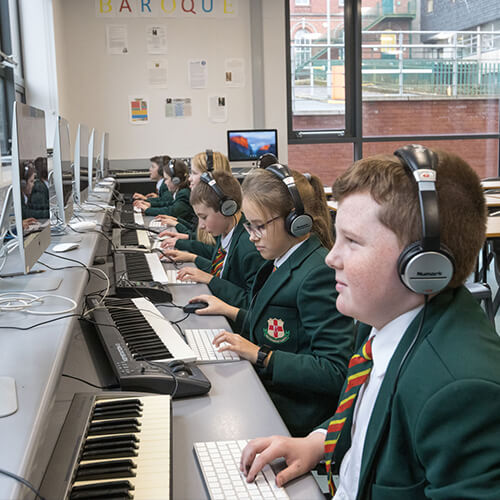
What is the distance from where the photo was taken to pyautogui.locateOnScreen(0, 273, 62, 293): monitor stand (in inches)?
55.9

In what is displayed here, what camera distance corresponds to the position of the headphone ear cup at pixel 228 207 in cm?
229

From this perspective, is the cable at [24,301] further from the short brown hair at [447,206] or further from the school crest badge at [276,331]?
the short brown hair at [447,206]

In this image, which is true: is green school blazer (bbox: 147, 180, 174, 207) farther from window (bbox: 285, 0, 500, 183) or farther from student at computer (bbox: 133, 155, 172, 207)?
window (bbox: 285, 0, 500, 183)

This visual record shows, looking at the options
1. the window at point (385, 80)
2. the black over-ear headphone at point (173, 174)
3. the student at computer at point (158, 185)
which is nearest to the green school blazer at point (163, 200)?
the student at computer at point (158, 185)

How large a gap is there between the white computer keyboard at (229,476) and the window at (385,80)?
218 inches

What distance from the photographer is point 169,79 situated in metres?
5.98

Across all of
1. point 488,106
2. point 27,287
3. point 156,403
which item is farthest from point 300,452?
point 488,106

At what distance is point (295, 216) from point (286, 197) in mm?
90

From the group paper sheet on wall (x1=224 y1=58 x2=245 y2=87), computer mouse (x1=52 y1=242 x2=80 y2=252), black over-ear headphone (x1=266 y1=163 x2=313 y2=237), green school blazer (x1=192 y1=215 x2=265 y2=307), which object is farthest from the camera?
paper sheet on wall (x1=224 y1=58 x2=245 y2=87)

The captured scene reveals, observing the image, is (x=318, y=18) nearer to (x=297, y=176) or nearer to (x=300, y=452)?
(x=297, y=176)

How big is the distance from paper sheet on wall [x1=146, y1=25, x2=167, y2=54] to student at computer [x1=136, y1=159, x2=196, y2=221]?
199 cm

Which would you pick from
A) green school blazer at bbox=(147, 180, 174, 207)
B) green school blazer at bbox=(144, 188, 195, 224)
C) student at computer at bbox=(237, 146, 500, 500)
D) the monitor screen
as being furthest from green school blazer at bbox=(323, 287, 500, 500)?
the monitor screen

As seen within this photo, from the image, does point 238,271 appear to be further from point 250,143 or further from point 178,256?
point 250,143

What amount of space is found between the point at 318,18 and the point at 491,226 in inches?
153
